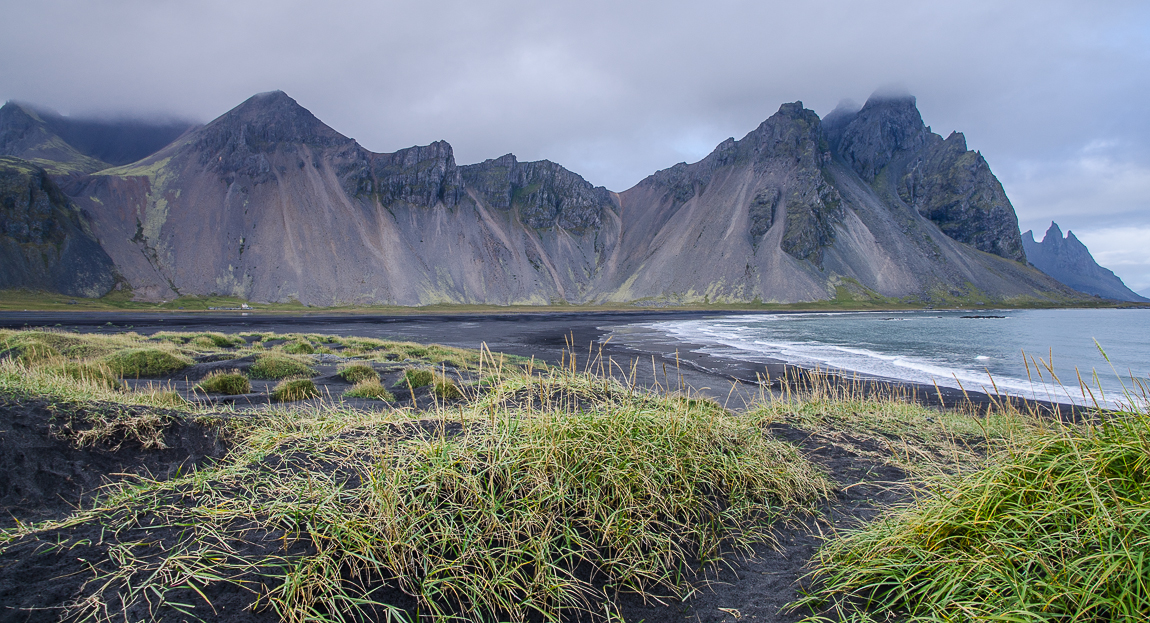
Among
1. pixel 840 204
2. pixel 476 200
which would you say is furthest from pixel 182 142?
pixel 840 204

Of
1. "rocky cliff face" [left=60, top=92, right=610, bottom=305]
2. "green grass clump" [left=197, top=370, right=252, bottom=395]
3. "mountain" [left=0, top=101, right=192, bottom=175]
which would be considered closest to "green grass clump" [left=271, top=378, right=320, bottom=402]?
"green grass clump" [left=197, top=370, right=252, bottom=395]

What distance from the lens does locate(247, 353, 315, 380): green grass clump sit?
686 inches

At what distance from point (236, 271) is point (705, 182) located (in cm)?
14955

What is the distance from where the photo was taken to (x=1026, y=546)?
318cm

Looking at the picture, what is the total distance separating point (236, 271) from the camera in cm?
11394

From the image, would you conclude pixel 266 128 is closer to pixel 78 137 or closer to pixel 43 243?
pixel 43 243

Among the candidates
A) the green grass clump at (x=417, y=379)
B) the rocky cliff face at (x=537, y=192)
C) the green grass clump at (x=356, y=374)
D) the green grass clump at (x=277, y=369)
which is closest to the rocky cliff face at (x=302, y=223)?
the rocky cliff face at (x=537, y=192)

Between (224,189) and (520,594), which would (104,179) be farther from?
(520,594)

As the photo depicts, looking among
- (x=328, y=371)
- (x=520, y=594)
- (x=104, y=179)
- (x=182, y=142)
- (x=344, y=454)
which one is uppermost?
(x=182, y=142)

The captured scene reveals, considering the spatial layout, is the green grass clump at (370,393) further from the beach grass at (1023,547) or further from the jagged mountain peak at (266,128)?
the jagged mountain peak at (266,128)

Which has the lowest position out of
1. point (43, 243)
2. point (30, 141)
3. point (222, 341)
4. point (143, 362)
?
point (222, 341)

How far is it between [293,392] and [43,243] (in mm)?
131715

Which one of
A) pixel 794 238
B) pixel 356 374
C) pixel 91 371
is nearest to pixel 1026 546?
pixel 356 374

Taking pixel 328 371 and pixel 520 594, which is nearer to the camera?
pixel 520 594
